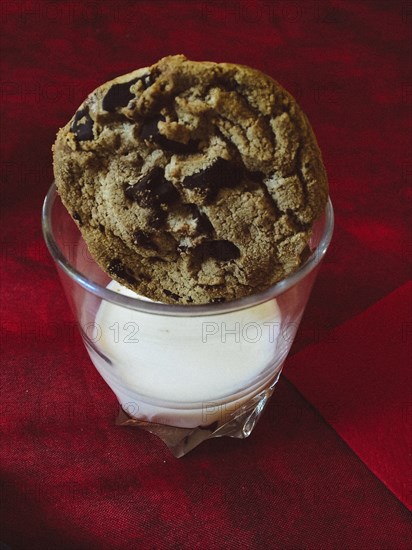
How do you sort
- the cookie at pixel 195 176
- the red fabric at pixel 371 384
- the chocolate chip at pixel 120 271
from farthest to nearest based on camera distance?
the red fabric at pixel 371 384 < the chocolate chip at pixel 120 271 < the cookie at pixel 195 176

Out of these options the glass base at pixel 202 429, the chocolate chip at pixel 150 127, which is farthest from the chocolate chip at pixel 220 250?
the glass base at pixel 202 429

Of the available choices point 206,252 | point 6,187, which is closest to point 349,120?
point 6,187

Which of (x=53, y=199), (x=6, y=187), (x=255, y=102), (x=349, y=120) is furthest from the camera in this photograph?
(x=349, y=120)

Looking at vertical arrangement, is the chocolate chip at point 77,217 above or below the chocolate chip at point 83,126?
below

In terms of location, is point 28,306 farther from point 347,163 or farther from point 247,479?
point 347,163

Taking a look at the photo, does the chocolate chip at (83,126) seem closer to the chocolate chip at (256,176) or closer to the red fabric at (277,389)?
the chocolate chip at (256,176)

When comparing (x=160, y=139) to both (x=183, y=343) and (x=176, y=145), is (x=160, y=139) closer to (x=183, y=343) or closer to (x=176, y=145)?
(x=176, y=145)
